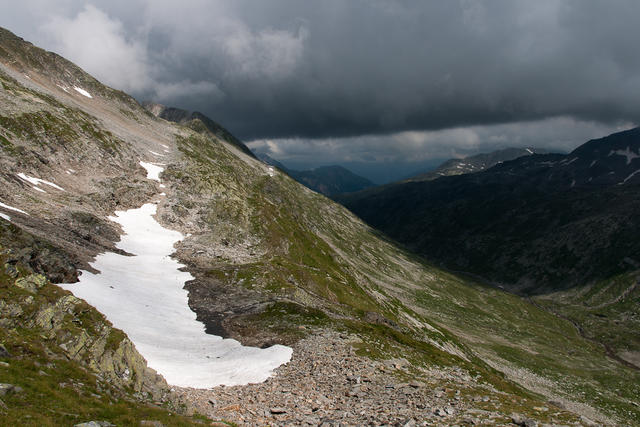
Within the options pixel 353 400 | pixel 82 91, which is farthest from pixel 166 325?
pixel 82 91

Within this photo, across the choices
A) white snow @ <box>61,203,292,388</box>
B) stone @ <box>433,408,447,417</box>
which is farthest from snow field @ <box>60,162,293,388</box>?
stone @ <box>433,408,447,417</box>

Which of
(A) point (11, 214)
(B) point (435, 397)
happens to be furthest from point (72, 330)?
(A) point (11, 214)

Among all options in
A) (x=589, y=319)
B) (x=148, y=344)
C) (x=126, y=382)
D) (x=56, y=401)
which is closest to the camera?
(x=56, y=401)

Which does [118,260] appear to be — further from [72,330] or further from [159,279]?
[72,330]

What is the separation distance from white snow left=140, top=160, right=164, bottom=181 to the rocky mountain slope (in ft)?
3.82

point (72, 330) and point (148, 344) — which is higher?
point (72, 330)

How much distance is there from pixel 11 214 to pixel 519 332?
16453 cm

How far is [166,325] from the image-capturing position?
35406 millimetres

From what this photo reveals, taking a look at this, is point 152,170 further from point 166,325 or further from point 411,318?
point 411,318

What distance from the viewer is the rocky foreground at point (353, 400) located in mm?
19641

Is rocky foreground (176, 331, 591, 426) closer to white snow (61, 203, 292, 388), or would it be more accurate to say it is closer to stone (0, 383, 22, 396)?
white snow (61, 203, 292, 388)

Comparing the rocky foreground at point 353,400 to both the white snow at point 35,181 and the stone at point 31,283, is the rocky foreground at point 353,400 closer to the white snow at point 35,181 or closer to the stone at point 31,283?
the stone at point 31,283

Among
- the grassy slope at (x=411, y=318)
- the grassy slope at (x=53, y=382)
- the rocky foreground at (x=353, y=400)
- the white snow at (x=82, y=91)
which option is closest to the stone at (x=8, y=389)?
the grassy slope at (x=53, y=382)

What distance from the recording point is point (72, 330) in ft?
68.3
